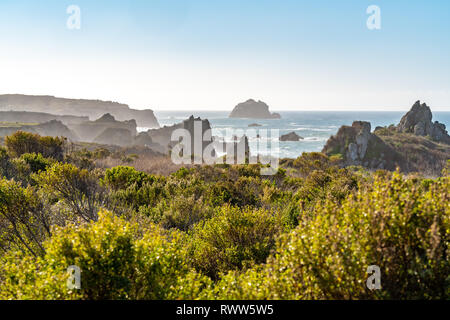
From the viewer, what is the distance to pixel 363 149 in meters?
60.5

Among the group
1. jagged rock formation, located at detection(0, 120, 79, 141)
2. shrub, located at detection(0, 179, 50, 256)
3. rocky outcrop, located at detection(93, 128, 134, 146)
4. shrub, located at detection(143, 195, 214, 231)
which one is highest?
jagged rock formation, located at detection(0, 120, 79, 141)

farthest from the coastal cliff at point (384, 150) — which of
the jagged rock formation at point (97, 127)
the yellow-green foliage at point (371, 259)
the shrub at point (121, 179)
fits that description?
the jagged rock formation at point (97, 127)

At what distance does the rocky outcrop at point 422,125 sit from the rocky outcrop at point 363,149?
833 inches

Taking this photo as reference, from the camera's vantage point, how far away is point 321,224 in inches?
159

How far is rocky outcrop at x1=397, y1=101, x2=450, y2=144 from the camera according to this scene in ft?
245

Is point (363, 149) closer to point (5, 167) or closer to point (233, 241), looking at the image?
point (233, 241)

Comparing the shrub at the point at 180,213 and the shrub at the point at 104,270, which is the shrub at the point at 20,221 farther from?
the shrub at the point at 104,270

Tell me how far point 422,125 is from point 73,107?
16588 cm

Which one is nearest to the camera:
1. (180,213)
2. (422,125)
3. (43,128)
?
(180,213)

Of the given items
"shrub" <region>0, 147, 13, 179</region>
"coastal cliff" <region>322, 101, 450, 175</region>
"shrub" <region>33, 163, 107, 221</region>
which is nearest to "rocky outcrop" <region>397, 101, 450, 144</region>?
"coastal cliff" <region>322, 101, 450, 175</region>

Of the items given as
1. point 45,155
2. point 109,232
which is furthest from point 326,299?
point 45,155

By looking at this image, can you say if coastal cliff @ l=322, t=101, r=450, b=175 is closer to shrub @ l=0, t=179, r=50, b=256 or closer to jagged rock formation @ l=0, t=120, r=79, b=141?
shrub @ l=0, t=179, r=50, b=256

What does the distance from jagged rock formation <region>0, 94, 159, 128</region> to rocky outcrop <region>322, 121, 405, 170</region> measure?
437ft

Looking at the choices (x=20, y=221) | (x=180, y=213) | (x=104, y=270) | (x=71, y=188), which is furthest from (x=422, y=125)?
(x=104, y=270)
